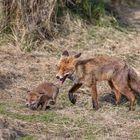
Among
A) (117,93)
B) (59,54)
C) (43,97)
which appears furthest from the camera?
(59,54)

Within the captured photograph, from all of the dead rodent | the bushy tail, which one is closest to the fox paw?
the dead rodent

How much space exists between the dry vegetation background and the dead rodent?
148 millimetres

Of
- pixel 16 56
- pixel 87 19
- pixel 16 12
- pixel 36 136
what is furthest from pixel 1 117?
pixel 87 19

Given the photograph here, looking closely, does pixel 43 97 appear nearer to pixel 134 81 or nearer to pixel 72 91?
pixel 72 91

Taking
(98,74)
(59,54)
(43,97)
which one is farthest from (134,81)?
(59,54)

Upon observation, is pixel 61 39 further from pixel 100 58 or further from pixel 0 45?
pixel 100 58

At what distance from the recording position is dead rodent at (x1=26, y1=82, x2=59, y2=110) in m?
10.0

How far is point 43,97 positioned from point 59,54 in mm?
3553

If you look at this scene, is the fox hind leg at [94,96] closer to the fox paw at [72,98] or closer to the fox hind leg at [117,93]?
the fox paw at [72,98]

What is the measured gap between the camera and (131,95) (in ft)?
34.8

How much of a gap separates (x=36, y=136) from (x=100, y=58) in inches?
104

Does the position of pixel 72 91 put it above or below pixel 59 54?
above

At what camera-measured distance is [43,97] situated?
1016 cm

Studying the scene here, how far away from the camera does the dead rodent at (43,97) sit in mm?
10008
